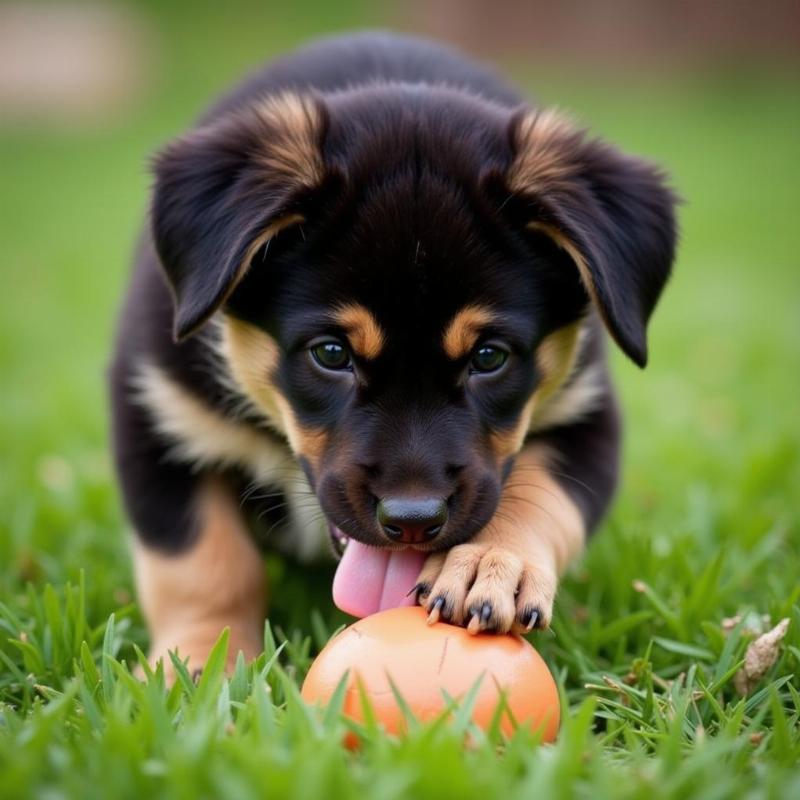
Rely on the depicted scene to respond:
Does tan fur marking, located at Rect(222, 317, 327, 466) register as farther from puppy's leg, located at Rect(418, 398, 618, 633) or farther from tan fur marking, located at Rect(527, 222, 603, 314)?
tan fur marking, located at Rect(527, 222, 603, 314)

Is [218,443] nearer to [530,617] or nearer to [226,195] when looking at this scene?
[226,195]

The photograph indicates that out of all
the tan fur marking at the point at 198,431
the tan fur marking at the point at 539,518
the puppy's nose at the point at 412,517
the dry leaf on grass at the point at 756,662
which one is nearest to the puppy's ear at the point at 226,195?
the tan fur marking at the point at 198,431

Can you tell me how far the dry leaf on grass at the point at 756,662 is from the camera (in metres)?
2.38

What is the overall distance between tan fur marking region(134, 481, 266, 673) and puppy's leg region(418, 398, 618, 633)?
0.68 m

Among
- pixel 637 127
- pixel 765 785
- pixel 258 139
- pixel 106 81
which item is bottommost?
pixel 106 81

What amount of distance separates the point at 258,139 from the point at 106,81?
1529cm

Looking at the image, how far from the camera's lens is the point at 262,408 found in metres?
2.86

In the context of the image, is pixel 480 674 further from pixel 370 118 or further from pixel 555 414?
pixel 370 118

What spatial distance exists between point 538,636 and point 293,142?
50.6 inches

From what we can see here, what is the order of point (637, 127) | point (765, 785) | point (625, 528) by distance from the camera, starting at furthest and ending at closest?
point (637, 127) → point (625, 528) → point (765, 785)

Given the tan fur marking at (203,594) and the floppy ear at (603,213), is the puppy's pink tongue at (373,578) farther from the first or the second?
the floppy ear at (603,213)

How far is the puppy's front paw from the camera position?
2.17m

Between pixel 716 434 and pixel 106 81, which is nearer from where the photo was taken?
pixel 716 434

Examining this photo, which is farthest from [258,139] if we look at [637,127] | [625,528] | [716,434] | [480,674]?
[637,127]
